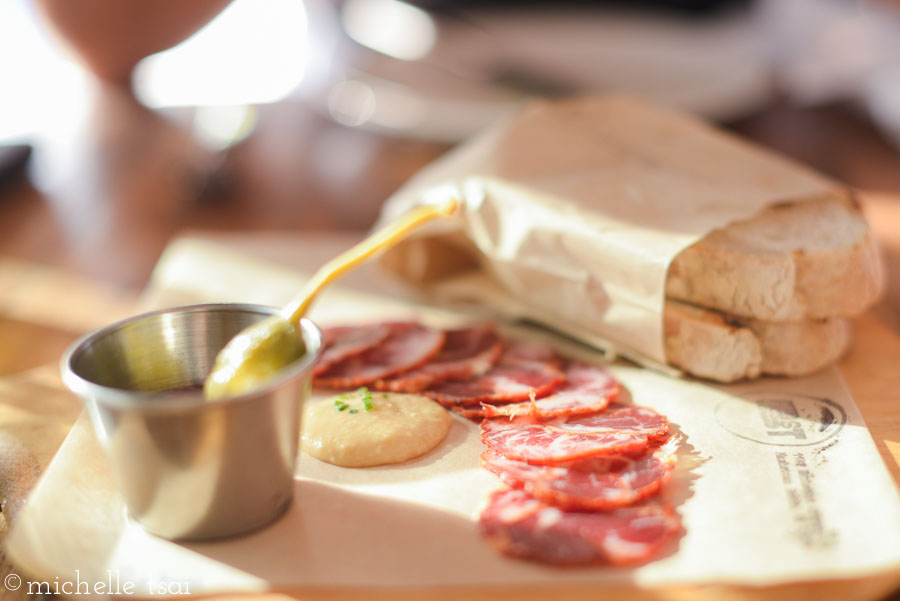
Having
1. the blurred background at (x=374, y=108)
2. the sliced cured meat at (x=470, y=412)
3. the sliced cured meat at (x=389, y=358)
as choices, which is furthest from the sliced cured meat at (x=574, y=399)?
the blurred background at (x=374, y=108)

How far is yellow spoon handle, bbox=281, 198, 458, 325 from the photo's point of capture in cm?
134

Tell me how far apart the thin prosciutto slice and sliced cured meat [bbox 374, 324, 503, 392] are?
0.19 meters

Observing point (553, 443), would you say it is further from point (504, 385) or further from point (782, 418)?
point (782, 418)

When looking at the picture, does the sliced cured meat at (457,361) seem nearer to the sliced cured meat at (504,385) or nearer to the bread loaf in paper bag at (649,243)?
the sliced cured meat at (504,385)

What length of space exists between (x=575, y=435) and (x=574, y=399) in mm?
169

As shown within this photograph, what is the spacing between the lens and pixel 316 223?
2646 mm

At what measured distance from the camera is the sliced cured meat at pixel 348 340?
1.69m

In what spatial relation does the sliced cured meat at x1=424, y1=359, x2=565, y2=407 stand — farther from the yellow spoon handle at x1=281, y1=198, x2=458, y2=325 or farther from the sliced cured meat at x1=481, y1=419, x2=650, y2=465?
the yellow spoon handle at x1=281, y1=198, x2=458, y2=325

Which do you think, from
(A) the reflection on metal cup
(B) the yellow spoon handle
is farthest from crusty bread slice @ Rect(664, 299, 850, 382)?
(A) the reflection on metal cup

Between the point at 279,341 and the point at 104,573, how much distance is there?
15.5 inches

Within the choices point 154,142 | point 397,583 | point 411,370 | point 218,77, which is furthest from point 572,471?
point 218,77

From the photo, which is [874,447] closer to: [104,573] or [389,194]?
[104,573]

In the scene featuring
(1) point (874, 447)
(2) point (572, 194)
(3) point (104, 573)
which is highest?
(2) point (572, 194)

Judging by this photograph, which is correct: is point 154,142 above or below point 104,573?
above
